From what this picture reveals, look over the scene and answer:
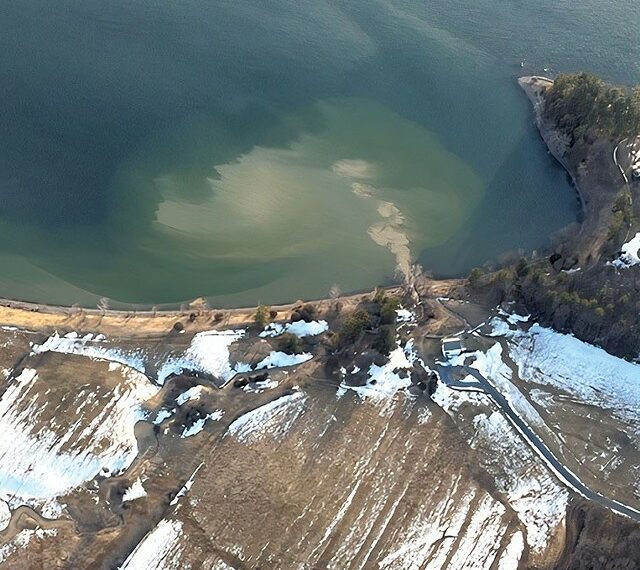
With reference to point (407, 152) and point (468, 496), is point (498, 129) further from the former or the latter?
point (468, 496)

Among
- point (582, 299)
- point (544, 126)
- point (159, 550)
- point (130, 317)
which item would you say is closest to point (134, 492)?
point (159, 550)

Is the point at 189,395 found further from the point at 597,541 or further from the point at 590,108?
the point at 590,108

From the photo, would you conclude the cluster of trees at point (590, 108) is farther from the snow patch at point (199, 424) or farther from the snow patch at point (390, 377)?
the snow patch at point (199, 424)

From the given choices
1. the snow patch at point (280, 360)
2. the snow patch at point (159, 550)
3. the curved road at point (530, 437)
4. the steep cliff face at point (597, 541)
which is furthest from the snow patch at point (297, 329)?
the steep cliff face at point (597, 541)

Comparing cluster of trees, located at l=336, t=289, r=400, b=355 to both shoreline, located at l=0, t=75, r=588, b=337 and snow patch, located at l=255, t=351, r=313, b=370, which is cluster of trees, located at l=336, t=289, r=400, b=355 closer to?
snow patch, located at l=255, t=351, r=313, b=370

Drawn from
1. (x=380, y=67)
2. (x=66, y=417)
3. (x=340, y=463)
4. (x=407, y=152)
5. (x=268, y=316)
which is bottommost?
(x=66, y=417)

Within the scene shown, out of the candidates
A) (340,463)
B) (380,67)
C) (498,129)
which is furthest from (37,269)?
(498,129)
